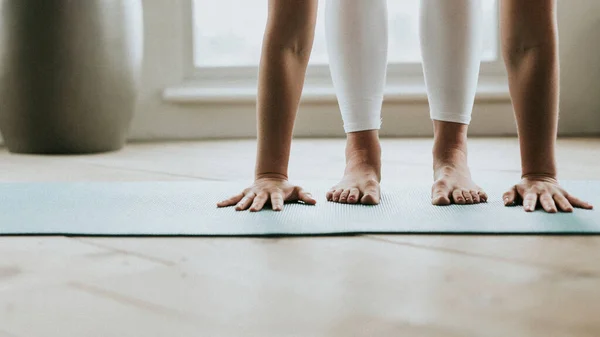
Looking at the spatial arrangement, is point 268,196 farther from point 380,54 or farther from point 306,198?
point 380,54

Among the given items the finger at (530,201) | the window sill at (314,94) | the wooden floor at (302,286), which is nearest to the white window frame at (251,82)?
the window sill at (314,94)

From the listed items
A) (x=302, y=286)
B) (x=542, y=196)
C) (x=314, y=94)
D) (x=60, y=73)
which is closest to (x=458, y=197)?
(x=542, y=196)

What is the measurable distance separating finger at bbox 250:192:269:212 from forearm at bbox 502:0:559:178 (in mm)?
440

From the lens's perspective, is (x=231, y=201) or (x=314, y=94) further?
(x=314, y=94)

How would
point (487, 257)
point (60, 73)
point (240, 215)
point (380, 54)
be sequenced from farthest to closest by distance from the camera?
point (60, 73)
point (380, 54)
point (240, 215)
point (487, 257)

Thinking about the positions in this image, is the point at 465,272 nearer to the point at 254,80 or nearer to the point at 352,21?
the point at 352,21

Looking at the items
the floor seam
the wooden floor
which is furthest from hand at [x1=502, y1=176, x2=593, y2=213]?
the floor seam

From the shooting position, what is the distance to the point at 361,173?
1248 millimetres

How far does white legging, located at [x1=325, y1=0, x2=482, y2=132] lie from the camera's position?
1.29 metres

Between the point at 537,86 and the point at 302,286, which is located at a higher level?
the point at 537,86

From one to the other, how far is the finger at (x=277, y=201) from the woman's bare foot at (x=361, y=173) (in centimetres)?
10

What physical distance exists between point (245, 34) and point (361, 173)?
6.48 feet

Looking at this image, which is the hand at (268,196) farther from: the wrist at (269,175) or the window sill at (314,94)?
the window sill at (314,94)

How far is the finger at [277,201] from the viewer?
1.12m
